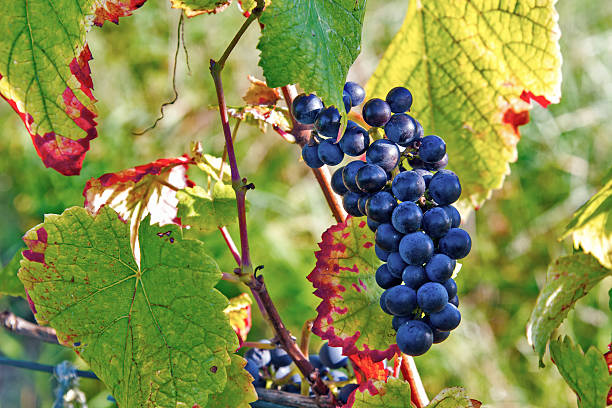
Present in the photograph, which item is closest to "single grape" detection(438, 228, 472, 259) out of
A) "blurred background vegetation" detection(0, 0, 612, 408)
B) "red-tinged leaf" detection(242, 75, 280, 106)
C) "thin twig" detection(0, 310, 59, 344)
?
"red-tinged leaf" detection(242, 75, 280, 106)

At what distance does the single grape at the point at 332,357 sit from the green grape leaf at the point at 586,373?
0.77ft

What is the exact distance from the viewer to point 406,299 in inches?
17.8

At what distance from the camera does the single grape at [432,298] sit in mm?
441

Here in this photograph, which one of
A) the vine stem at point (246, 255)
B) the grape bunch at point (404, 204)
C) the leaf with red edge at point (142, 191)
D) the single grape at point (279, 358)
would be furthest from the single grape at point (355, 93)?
the single grape at point (279, 358)

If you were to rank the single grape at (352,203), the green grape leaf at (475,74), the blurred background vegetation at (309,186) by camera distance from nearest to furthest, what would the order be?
the single grape at (352,203)
the green grape leaf at (475,74)
the blurred background vegetation at (309,186)

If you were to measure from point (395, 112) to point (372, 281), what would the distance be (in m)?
Result: 0.15

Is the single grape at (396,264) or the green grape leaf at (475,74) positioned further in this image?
the green grape leaf at (475,74)

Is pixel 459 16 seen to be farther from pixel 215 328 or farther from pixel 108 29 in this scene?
pixel 108 29

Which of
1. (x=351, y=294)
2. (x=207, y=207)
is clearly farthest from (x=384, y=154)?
(x=207, y=207)

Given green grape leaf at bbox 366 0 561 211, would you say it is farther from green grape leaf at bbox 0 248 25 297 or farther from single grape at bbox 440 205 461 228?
green grape leaf at bbox 0 248 25 297

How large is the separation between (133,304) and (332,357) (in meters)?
0.24

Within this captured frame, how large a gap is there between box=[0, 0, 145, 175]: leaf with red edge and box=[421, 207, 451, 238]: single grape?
11.0 inches

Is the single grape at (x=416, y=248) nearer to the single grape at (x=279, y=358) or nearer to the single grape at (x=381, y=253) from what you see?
the single grape at (x=381, y=253)

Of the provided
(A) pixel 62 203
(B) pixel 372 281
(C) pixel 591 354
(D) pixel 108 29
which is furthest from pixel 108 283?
(D) pixel 108 29
